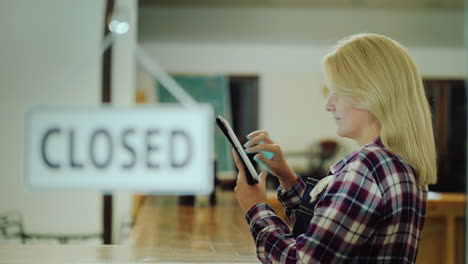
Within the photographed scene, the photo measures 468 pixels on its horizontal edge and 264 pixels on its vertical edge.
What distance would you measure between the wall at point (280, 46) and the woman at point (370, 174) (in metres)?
6.50

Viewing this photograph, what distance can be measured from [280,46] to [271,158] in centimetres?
650

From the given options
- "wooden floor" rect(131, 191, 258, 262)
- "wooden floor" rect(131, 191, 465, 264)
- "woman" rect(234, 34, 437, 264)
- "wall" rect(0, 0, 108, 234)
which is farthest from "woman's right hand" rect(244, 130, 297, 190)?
"wall" rect(0, 0, 108, 234)

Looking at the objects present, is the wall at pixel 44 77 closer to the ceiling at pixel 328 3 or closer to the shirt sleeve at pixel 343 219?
the shirt sleeve at pixel 343 219

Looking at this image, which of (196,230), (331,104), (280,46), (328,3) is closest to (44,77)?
(196,230)

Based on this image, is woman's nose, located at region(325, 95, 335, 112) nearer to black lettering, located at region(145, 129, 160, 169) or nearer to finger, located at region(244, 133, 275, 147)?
finger, located at region(244, 133, 275, 147)

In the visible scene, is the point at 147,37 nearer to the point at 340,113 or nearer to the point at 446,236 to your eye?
the point at 446,236

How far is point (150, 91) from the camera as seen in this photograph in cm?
743

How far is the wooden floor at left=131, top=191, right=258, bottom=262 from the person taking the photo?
189 centimetres

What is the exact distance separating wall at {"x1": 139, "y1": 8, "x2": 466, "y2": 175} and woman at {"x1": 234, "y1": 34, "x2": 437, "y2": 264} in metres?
6.50

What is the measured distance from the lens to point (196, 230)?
10.0 ft

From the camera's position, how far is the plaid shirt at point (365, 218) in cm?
96

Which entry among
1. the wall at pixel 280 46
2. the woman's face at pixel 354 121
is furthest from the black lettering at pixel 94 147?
the wall at pixel 280 46

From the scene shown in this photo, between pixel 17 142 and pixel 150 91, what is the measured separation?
3.82 m

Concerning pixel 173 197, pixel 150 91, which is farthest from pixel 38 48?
pixel 150 91
